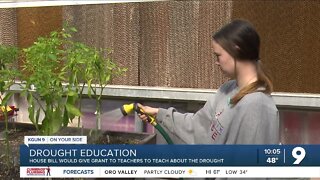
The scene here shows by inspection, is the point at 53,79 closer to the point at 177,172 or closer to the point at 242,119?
the point at 177,172

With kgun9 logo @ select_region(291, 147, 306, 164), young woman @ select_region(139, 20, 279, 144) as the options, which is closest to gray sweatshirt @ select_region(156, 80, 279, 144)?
young woman @ select_region(139, 20, 279, 144)

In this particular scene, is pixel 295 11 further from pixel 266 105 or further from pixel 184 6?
pixel 266 105

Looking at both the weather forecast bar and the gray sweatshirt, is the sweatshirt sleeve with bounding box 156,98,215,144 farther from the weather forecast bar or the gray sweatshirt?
the weather forecast bar

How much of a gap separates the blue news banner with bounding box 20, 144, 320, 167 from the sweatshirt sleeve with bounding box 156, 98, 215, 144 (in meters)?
0.12

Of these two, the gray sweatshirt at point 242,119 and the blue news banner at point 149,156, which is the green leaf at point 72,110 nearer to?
the blue news banner at point 149,156

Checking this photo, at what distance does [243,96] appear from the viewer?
0.96 m

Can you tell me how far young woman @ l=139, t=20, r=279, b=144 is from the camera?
93cm

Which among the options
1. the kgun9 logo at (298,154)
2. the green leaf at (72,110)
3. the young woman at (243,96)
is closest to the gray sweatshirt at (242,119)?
the young woman at (243,96)

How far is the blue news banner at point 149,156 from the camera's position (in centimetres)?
107

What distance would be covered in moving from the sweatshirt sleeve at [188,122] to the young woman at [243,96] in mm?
93

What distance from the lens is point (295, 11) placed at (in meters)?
1.64

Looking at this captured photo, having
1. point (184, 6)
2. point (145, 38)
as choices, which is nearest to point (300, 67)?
point (184, 6)

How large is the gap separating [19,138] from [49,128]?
48 cm

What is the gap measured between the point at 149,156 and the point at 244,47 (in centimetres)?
42
